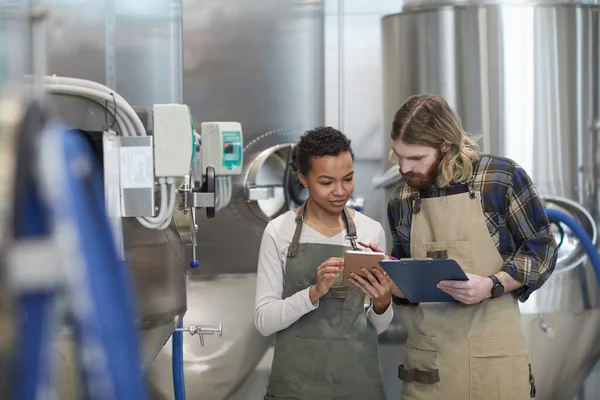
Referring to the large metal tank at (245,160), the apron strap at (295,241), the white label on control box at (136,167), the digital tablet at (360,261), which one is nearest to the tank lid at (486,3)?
the large metal tank at (245,160)

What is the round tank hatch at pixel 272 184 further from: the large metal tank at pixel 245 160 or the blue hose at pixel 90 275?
the blue hose at pixel 90 275

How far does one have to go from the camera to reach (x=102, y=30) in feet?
5.58

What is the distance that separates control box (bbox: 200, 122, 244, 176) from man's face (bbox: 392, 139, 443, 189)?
1002 millimetres

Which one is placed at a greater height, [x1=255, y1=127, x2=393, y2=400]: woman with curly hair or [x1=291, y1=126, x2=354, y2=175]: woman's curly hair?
[x1=291, y1=126, x2=354, y2=175]: woman's curly hair

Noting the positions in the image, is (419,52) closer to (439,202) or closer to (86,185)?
(439,202)

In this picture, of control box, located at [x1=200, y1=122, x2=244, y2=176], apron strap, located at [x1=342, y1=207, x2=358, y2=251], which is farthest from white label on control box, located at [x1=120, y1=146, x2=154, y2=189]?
control box, located at [x1=200, y1=122, x2=244, y2=176]

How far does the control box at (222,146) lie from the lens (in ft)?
10.5

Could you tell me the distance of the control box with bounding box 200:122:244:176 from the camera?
3.20m

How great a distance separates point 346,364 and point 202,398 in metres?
1.30

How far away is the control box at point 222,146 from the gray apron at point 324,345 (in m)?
0.89

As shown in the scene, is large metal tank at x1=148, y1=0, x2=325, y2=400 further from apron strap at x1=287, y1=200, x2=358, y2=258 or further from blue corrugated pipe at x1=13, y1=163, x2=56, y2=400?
blue corrugated pipe at x1=13, y1=163, x2=56, y2=400

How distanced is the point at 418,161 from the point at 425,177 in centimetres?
5

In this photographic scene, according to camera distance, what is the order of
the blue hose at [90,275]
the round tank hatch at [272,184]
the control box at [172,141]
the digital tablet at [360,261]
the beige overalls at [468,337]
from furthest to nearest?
the round tank hatch at [272,184] < the beige overalls at [468,337] < the digital tablet at [360,261] < the control box at [172,141] < the blue hose at [90,275]

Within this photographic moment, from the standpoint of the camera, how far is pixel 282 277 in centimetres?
238
